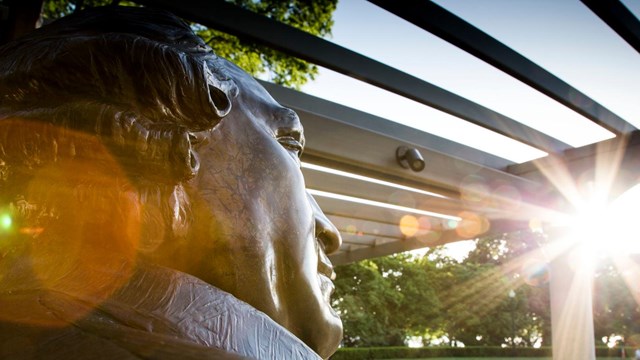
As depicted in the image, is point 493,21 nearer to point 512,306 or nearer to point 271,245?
point 271,245

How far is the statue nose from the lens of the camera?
55.5 inches

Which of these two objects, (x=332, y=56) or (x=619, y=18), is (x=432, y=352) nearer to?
(x=332, y=56)

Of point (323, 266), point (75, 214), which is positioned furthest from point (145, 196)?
point (323, 266)

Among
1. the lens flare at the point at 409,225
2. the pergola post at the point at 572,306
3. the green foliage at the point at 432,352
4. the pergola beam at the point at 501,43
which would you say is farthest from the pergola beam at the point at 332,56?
the green foliage at the point at 432,352

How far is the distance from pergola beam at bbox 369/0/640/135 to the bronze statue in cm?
334

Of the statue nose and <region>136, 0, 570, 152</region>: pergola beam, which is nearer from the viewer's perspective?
the statue nose

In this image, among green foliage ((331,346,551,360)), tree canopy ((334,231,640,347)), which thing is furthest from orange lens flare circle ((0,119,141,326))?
tree canopy ((334,231,640,347))

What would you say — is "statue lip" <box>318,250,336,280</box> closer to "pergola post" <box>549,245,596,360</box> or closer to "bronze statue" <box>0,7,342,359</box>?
"bronze statue" <box>0,7,342,359</box>

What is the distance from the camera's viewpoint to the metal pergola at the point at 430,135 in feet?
15.0

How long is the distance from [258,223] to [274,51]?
7.22m

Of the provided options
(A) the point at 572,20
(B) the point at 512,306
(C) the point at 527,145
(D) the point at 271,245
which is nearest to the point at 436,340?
(B) the point at 512,306

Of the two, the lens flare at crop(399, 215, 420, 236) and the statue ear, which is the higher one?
the lens flare at crop(399, 215, 420, 236)

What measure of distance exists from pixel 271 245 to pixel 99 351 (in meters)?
0.45

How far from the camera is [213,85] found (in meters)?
1.17
